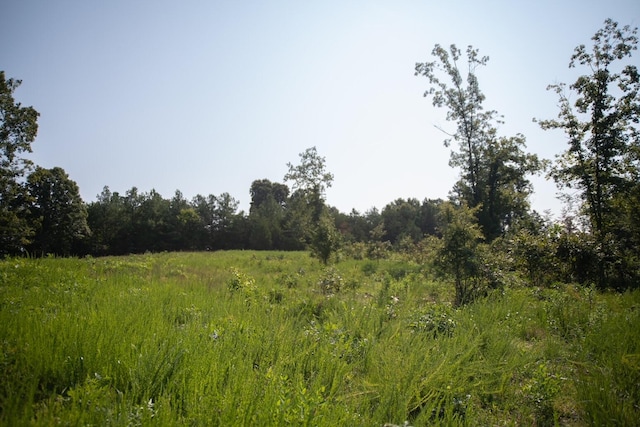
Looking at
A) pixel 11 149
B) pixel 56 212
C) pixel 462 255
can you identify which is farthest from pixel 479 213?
pixel 56 212

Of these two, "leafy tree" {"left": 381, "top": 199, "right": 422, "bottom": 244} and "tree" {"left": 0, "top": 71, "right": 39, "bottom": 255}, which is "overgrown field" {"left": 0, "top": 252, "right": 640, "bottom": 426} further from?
"leafy tree" {"left": 381, "top": 199, "right": 422, "bottom": 244}

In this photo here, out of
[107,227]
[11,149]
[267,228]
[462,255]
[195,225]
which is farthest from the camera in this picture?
[195,225]

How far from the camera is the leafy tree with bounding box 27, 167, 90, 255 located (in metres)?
33.6

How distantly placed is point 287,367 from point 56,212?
43109mm

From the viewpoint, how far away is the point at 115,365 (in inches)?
110

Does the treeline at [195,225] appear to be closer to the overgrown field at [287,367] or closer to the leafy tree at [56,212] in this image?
the leafy tree at [56,212]

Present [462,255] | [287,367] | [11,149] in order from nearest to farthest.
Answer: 1. [287,367]
2. [462,255]
3. [11,149]

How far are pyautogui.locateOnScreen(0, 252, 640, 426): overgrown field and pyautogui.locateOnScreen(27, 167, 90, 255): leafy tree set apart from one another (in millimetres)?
37068

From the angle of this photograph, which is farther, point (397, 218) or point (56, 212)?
point (397, 218)

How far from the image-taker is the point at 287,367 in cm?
359

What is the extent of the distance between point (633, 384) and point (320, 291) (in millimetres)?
7334

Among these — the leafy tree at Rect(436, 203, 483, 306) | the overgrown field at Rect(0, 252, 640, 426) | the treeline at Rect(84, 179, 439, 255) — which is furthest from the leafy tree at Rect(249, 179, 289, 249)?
the overgrown field at Rect(0, 252, 640, 426)

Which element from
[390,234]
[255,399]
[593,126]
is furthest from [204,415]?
[390,234]

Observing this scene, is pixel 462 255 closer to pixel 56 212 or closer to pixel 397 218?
pixel 56 212
